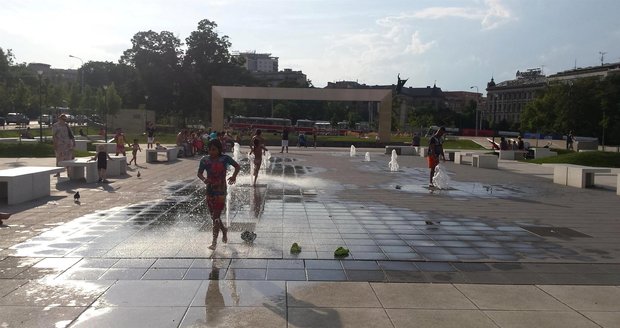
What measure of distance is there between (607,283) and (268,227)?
17.2ft

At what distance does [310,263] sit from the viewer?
711cm

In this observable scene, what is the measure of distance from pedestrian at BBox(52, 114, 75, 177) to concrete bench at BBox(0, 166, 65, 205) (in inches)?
133

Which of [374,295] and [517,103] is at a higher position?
[517,103]

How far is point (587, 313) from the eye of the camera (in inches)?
211

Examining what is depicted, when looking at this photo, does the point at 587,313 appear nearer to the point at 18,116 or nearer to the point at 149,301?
the point at 149,301

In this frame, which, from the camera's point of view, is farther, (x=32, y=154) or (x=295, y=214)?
(x=32, y=154)

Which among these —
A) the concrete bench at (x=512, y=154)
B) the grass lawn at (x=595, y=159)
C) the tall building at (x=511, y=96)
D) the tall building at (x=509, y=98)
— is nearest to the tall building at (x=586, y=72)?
the tall building at (x=511, y=96)

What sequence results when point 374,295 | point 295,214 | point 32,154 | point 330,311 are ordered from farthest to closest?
point 32,154 → point 295,214 → point 374,295 → point 330,311

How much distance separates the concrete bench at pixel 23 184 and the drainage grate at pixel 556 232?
1018 centimetres

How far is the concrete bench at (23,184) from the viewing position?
11.3 metres

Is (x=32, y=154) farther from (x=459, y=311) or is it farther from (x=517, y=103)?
(x=517, y=103)

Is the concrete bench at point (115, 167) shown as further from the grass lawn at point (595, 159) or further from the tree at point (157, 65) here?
the tree at point (157, 65)

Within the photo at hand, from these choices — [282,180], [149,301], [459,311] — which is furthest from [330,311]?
[282,180]

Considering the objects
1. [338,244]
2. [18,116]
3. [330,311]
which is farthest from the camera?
[18,116]
